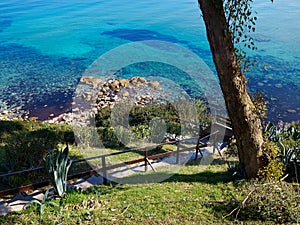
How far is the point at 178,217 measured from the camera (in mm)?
4043

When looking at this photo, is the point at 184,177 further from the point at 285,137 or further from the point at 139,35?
the point at 139,35

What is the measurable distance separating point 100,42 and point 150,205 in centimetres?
2739

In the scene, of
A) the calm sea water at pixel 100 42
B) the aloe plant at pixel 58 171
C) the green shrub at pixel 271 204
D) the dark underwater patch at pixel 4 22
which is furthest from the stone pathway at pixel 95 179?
the dark underwater patch at pixel 4 22

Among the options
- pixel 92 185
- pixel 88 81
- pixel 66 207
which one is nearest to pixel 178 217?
pixel 66 207

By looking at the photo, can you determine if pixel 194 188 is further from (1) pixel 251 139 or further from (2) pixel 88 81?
(2) pixel 88 81

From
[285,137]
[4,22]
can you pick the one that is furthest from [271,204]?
[4,22]

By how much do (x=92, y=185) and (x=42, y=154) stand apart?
164 centimetres

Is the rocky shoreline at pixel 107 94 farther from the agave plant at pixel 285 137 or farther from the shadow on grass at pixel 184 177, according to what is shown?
the shadow on grass at pixel 184 177

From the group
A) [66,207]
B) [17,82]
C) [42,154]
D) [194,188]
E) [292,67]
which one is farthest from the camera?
[292,67]

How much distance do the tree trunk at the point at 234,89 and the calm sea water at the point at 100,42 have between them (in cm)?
101

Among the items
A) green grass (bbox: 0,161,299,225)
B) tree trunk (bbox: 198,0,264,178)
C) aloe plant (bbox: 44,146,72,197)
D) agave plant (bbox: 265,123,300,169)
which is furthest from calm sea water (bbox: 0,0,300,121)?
aloe plant (bbox: 44,146,72,197)

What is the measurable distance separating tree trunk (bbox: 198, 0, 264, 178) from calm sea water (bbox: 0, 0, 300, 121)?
1.01 meters

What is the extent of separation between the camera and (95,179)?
5.86 metres

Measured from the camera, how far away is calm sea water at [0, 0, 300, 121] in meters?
17.3
